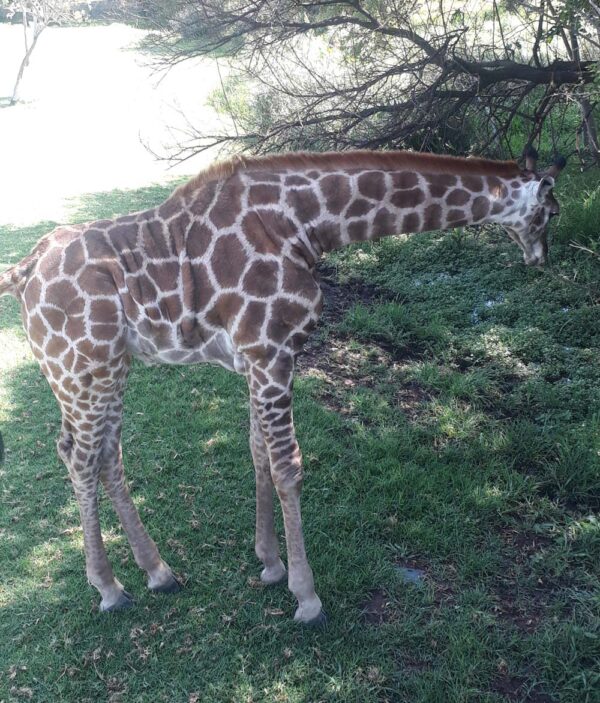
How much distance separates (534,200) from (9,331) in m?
6.19

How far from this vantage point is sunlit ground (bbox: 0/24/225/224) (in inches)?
517

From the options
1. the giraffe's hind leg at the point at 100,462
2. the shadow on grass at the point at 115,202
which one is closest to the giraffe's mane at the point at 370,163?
the giraffe's hind leg at the point at 100,462

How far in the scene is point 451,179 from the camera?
377 centimetres

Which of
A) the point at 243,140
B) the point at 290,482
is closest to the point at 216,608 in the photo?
the point at 290,482

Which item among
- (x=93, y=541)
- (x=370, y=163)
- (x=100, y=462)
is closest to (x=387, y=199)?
(x=370, y=163)

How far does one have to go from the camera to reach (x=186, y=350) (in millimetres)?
3973

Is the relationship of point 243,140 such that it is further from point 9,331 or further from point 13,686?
point 13,686

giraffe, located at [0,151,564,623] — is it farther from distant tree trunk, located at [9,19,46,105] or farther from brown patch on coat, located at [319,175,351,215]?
distant tree trunk, located at [9,19,46,105]

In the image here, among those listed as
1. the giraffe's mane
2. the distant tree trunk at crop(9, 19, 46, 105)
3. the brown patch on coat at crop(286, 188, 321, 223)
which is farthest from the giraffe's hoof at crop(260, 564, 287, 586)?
the distant tree trunk at crop(9, 19, 46, 105)

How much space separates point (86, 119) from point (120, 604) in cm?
1888

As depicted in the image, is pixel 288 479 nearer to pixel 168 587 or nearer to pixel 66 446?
pixel 168 587

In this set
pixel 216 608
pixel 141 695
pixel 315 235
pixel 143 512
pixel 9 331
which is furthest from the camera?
pixel 9 331

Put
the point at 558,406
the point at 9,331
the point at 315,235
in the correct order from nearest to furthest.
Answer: the point at 315,235
the point at 558,406
the point at 9,331

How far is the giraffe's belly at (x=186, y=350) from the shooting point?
152 inches
